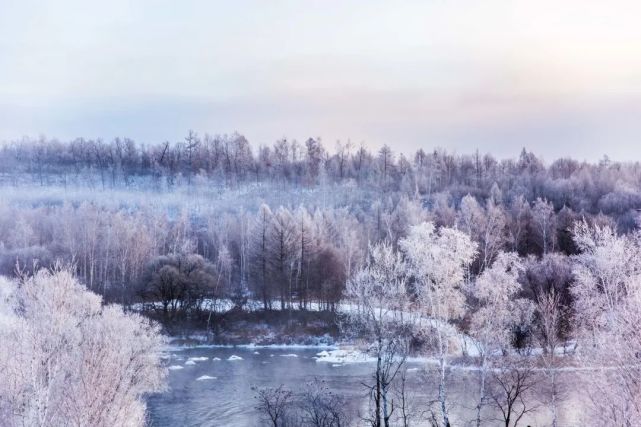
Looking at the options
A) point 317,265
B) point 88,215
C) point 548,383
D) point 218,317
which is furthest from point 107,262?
point 548,383

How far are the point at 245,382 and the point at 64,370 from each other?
20.7m

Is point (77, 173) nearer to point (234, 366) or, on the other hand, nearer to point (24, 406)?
point (234, 366)

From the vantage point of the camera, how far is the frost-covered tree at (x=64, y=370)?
18.7 metres

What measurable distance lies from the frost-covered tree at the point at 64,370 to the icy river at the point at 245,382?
329 centimetres

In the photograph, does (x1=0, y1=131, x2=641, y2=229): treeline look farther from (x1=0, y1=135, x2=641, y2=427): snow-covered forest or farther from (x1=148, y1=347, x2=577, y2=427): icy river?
(x1=148, y1=347, x2=577, y2=427): icy river

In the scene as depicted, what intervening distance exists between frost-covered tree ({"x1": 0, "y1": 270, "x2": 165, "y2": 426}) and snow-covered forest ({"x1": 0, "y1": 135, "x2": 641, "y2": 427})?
135 mm

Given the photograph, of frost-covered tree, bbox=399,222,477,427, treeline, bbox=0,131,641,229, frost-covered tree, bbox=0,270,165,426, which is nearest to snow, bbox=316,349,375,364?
frost-covered tree, bbox=0,270,165,426

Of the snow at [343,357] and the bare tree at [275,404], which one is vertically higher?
the bare tree at [275,404]

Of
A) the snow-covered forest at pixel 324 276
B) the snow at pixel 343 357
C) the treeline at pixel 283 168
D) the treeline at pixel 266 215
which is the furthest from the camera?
the treeline at pixel 283 168

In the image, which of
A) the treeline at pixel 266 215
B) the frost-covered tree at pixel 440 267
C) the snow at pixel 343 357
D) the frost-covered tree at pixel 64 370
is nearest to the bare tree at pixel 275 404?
the frost-covered tree at pixel 64 370

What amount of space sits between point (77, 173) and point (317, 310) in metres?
80.9

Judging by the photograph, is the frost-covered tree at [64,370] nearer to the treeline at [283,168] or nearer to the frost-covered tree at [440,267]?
the frost-covered tree at [440,267]

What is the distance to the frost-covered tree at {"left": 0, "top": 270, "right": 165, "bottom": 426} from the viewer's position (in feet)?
61.3

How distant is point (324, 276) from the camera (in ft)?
224
